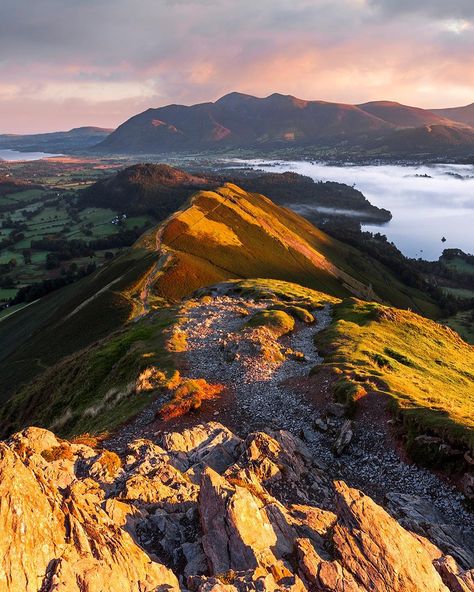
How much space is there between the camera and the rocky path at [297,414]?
96.0 feet

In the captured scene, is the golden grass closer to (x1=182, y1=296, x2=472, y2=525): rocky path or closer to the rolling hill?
(x1=182, y1=296, x2=472, y2=525): rocky path

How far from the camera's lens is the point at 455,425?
1211 inches

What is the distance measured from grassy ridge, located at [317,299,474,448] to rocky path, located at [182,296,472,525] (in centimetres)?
290

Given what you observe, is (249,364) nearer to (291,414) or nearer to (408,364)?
(291,414)

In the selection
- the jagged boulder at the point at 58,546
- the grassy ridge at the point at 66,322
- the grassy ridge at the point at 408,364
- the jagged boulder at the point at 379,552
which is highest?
the jagged boulder at the point at 58,546

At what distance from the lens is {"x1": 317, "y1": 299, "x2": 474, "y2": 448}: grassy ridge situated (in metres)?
33.1

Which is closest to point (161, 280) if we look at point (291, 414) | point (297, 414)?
point (291, 414)

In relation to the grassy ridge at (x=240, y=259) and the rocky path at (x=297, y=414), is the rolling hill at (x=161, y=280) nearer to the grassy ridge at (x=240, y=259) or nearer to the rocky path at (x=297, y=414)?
the grassy ridge at (x=240, y=259)

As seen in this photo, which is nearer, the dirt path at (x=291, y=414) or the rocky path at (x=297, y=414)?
the rocky path at (x=297, y=414)

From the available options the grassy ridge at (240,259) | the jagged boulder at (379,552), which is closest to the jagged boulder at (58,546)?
the jagged boulder at (379,552)

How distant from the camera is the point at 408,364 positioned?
54.8 m

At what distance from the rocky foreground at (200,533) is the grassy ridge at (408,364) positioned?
24.2 feet

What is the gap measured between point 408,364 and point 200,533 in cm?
4113

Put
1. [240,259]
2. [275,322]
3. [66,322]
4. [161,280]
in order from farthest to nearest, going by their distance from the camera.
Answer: [240,259] → [161,280] → [66,322] → [275,322]
